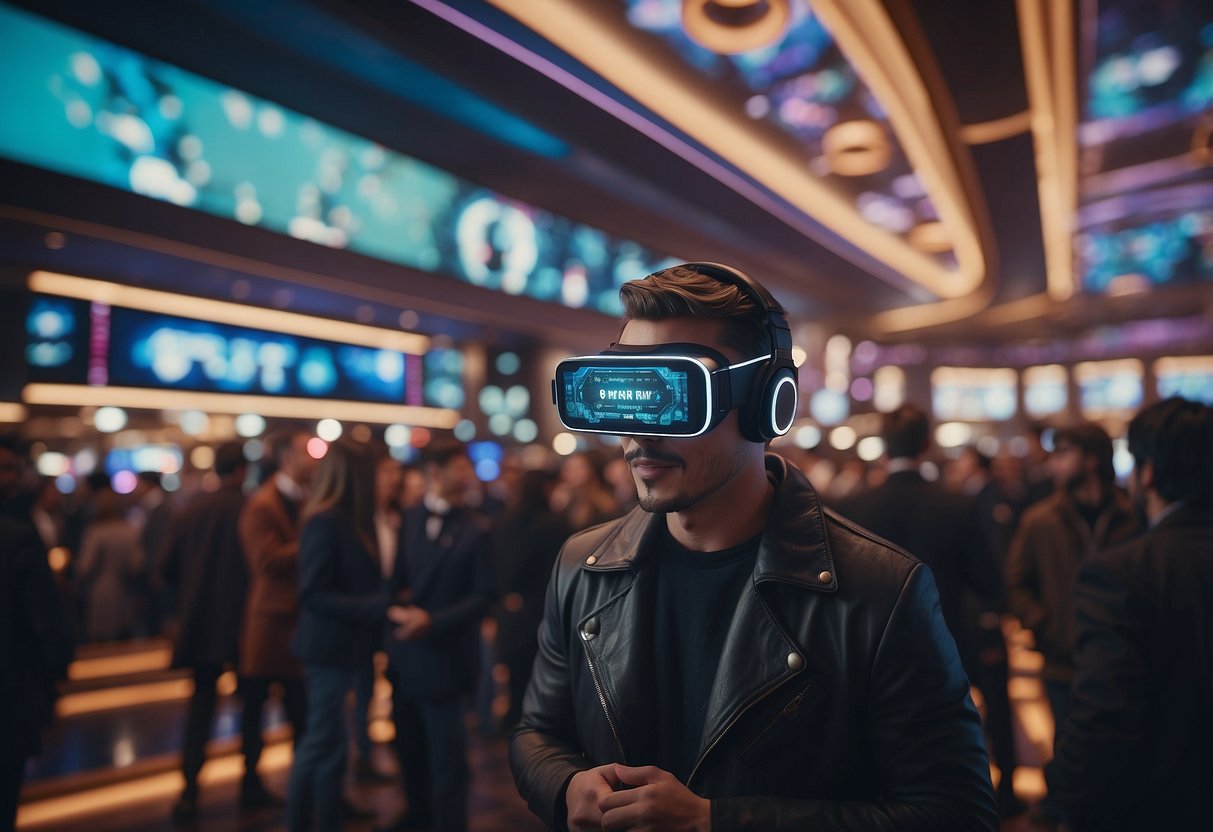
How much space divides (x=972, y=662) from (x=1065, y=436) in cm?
104

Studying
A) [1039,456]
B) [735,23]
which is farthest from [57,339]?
[1039,456]

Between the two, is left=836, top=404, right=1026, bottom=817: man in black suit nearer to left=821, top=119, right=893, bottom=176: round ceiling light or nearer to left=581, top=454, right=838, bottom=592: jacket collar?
left=581, top=454, right=838, bottom=592: jacket collar

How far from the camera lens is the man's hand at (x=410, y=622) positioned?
10.1 feet

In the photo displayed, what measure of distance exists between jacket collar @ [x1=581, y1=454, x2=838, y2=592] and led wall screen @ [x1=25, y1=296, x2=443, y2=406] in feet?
23.0

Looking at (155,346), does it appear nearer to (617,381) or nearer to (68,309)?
(68,309)

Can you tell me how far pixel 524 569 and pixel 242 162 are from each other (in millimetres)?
3444

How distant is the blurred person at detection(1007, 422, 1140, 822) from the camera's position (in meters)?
3.11

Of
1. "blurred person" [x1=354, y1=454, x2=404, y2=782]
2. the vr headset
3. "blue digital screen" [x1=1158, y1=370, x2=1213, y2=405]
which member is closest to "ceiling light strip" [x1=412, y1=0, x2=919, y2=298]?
"blurred person" [x1=354, y1=454, x2=404, y2=782]

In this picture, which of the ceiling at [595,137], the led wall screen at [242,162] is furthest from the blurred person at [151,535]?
the led wall screen at [242,162]

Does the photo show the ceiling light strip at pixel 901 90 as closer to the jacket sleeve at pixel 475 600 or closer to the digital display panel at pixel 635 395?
the jacket sleeve at pixel 475 600

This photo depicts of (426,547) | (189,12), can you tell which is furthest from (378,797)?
(189,12)

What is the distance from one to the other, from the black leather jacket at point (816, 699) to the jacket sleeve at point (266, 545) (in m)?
2.53

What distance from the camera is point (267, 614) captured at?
11.5 ft

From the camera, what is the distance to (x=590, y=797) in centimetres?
115
